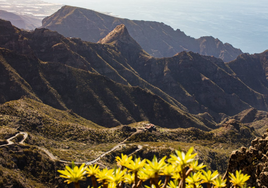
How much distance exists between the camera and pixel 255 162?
19109 mm

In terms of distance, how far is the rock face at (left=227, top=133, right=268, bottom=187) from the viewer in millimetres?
16663

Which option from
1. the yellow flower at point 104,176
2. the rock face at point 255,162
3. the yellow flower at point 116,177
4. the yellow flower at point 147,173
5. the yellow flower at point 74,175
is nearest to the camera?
the yellow flower at point 74,175

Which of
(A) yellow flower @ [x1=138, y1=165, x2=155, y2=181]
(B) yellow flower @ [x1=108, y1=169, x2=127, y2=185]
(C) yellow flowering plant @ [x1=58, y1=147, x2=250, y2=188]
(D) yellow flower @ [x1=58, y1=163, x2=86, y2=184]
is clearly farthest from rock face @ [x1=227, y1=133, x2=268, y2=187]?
(D) yellow flower @ [x1=58, y1=163, x2=86, y2=184]

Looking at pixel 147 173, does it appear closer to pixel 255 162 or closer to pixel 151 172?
pixel 151 172

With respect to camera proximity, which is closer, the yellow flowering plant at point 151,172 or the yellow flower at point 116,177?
the yellow flowering plant at point 151,172

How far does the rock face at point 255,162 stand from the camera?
16663 mm

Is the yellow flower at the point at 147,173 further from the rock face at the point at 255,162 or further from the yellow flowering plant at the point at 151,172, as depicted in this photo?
the rock face at the point at 255,162

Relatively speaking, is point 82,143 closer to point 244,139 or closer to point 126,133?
point 126,133

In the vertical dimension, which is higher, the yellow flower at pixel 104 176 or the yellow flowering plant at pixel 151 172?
the yellow flowering plant at pixel 151 172

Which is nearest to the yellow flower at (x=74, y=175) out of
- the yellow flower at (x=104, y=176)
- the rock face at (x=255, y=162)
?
the yellow flower at (x=104, y=176)

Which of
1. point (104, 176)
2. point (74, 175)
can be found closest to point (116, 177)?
point (104, 176)

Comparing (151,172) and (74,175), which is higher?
(151,172)

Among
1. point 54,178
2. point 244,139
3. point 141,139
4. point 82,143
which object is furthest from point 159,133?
point 54,178

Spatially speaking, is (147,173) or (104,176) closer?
(147,173)
